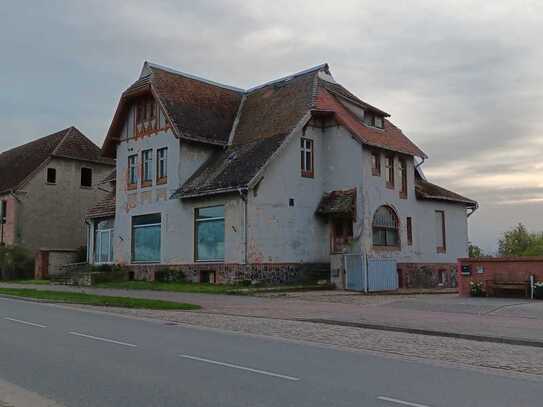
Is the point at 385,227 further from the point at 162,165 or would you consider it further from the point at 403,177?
the point at 162,165

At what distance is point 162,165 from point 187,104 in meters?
3.59

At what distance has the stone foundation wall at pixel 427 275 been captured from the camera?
33.0 m

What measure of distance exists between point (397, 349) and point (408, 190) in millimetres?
22972

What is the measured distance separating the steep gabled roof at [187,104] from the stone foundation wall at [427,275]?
39.0 ft

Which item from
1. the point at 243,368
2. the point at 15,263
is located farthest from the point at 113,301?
the point at 15,263

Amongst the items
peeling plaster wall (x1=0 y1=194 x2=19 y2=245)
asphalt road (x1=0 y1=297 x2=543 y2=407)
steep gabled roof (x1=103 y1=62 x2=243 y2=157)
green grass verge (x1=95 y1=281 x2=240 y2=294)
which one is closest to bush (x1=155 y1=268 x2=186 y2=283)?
green grass verge (x1=95 y1=281 x2=240 y2=294)

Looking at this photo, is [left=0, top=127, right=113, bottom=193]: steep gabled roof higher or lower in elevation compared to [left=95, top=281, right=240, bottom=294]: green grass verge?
higher

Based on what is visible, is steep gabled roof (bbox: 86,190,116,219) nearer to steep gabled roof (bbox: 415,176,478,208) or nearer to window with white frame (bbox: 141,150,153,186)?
window with white frame (bbox: 141,150,153,186)

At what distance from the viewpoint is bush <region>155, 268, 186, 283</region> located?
31672mm

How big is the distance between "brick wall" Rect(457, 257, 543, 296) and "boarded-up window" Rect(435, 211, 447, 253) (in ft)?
38.1

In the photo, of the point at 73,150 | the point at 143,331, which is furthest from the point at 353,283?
the point at 73,150

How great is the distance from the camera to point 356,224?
100 ft

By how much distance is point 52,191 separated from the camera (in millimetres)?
47031

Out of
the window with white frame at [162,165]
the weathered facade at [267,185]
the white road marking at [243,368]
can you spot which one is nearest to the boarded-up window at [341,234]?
the weathered facade at [267,185]
